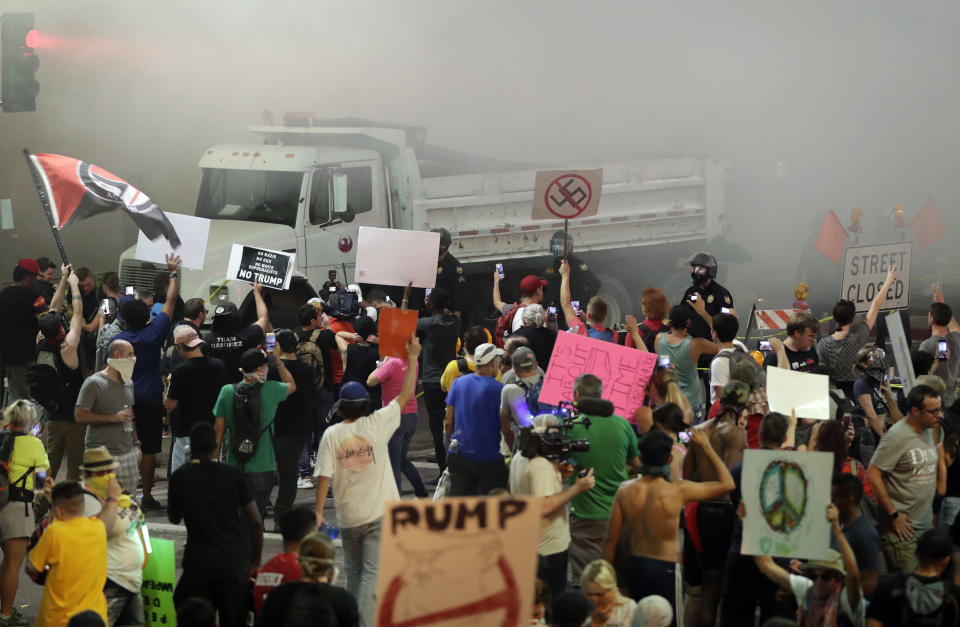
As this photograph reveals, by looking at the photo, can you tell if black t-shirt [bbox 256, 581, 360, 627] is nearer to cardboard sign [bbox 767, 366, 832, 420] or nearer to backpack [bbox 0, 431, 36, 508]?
backpack [bbox 0, 431, 36, 508]

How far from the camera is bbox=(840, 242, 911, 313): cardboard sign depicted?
35.3 feet

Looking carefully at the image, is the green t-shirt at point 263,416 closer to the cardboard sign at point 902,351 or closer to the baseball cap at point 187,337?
the baseball cap at point 187,337

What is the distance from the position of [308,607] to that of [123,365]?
4.21 metres

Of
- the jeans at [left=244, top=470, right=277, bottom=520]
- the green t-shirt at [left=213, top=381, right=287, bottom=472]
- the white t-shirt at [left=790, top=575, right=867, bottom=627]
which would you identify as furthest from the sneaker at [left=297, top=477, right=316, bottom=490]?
the white t-shirt at [left=790, top=575, right=867, bottom=627]

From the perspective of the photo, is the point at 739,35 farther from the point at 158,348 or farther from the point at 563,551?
the point at 563,551

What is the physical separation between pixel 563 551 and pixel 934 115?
19618 mm

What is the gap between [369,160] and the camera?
1540 cm

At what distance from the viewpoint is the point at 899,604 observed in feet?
17.0

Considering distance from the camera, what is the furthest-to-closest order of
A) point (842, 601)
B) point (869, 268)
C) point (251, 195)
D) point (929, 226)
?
1. point (251, 195)
2. point (929, 226)
3. point (869, 268)
4. point (842, 601)

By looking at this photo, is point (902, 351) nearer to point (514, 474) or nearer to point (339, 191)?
point (514, 474)

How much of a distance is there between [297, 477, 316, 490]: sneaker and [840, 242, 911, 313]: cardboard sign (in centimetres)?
493

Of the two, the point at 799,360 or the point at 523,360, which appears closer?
the point at 523,360

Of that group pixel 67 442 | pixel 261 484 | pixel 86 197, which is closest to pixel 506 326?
pixel 261 484

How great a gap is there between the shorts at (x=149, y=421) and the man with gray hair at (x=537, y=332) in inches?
116
